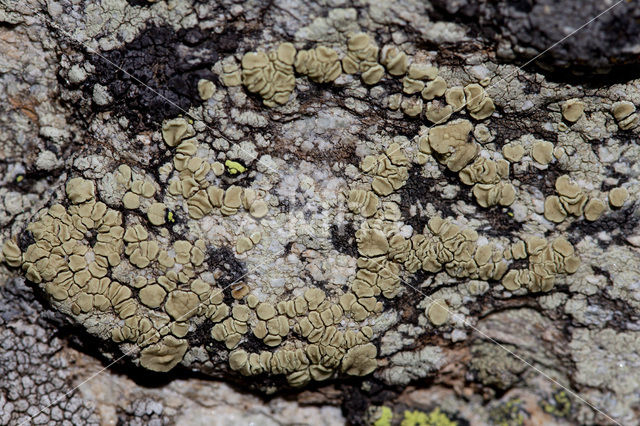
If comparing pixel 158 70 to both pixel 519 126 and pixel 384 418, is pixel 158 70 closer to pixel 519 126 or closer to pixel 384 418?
pixel 519 126

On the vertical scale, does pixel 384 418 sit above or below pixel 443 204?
below

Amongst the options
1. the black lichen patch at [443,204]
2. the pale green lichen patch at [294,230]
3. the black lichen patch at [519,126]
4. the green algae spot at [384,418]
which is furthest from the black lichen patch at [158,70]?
the green algae spot at [384,418]

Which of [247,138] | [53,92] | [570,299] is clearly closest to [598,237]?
[570,299]

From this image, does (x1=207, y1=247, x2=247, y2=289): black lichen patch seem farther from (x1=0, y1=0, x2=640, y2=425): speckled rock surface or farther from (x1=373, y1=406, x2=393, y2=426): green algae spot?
(x1=373, y1=406, x2=393, y2=426): green algae spot

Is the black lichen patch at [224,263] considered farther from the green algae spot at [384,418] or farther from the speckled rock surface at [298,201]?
the green algae spot at [384,418]

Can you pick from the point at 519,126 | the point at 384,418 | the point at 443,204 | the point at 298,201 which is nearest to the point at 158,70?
the point at 298,201
